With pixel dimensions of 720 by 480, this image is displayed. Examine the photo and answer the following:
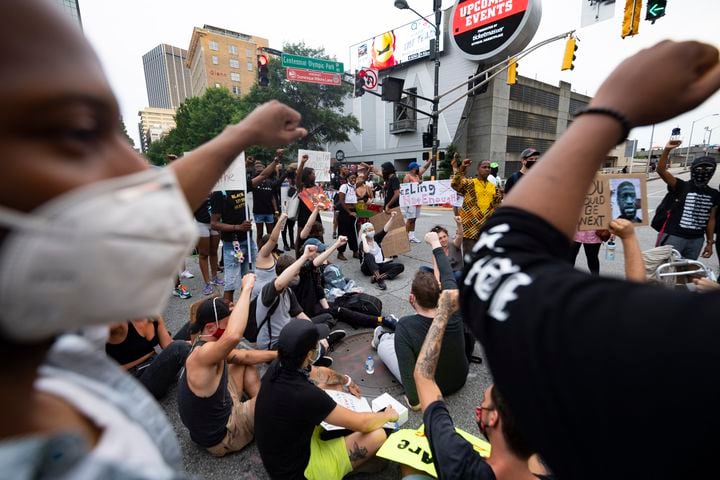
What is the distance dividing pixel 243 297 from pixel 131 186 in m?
2.32

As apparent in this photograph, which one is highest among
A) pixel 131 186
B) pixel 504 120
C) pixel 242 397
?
pixel 504 120

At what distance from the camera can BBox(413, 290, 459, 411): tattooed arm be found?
1.83 m

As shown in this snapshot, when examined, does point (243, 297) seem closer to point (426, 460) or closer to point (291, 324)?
point (291, 324)

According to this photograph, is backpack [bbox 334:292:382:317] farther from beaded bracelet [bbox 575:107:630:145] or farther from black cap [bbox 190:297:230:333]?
beaded bracelet [bbox 575:107:630:145]

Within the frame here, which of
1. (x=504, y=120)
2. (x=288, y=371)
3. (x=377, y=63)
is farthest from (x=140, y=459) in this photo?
(x=377, y=63)

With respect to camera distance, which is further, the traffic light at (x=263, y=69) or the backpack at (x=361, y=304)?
the traffic light at (x=263, y=69)

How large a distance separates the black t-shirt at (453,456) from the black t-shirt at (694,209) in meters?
4.98

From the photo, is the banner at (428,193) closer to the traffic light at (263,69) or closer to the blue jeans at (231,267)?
the blue jeans at (231,267)

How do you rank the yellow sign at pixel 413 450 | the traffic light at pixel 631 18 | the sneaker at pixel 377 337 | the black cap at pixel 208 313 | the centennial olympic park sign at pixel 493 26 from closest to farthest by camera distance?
the yellow sign at pixel 413 450
the black cap at pixel 208 313
the sneaker at pixel 377 337
the traffic light at pixel 631 18
the centennial olympic park sign at pixel 493 26

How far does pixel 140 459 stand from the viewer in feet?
1.77

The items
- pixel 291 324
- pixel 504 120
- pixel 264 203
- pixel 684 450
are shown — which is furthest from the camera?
pixel 504 120

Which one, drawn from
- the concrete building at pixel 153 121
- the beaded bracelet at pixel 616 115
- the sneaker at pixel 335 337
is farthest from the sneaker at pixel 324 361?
the concrete building at pixel 153 121

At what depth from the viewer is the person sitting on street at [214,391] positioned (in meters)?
2.41

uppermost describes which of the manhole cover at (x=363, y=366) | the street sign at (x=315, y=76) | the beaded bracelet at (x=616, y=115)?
the street sign at (x=315, y=76)
